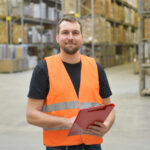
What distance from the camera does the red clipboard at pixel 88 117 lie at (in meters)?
1.70

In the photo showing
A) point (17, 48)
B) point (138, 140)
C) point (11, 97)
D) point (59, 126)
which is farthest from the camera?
point (17, 48)

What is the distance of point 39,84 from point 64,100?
0.18m

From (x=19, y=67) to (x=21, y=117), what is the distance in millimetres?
9001

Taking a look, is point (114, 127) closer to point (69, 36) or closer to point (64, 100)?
point (64, 100)

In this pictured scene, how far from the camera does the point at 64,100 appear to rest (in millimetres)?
1959

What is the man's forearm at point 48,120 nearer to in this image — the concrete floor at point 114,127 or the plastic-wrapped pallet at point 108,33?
the concrete floor at point 114,127

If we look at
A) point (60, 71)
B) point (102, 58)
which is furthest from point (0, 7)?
point (60, 71)

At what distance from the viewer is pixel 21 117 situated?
5.38 m

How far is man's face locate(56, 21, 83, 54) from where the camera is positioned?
1.96m

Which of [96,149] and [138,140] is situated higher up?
[96,149]

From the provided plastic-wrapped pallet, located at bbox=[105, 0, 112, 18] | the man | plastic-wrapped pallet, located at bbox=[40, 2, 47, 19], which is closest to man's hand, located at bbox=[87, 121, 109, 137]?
the man

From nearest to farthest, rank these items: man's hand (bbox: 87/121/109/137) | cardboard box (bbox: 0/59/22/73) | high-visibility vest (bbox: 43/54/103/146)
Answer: man's hand (bbox: 87/121/109/137) → high-visibility vest (bbox: 43/54/103/146) → cardboard box (bbox: 0/59/22/73)

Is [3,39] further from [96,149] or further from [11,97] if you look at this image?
[96,149]

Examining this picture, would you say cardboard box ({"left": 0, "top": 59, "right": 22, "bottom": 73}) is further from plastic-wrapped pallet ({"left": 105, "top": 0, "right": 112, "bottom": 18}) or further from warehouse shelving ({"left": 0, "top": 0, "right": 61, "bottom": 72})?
plastic-wrapped pallet ({"left": 105, "top": 0, "right": 112, "bottom": 18})
